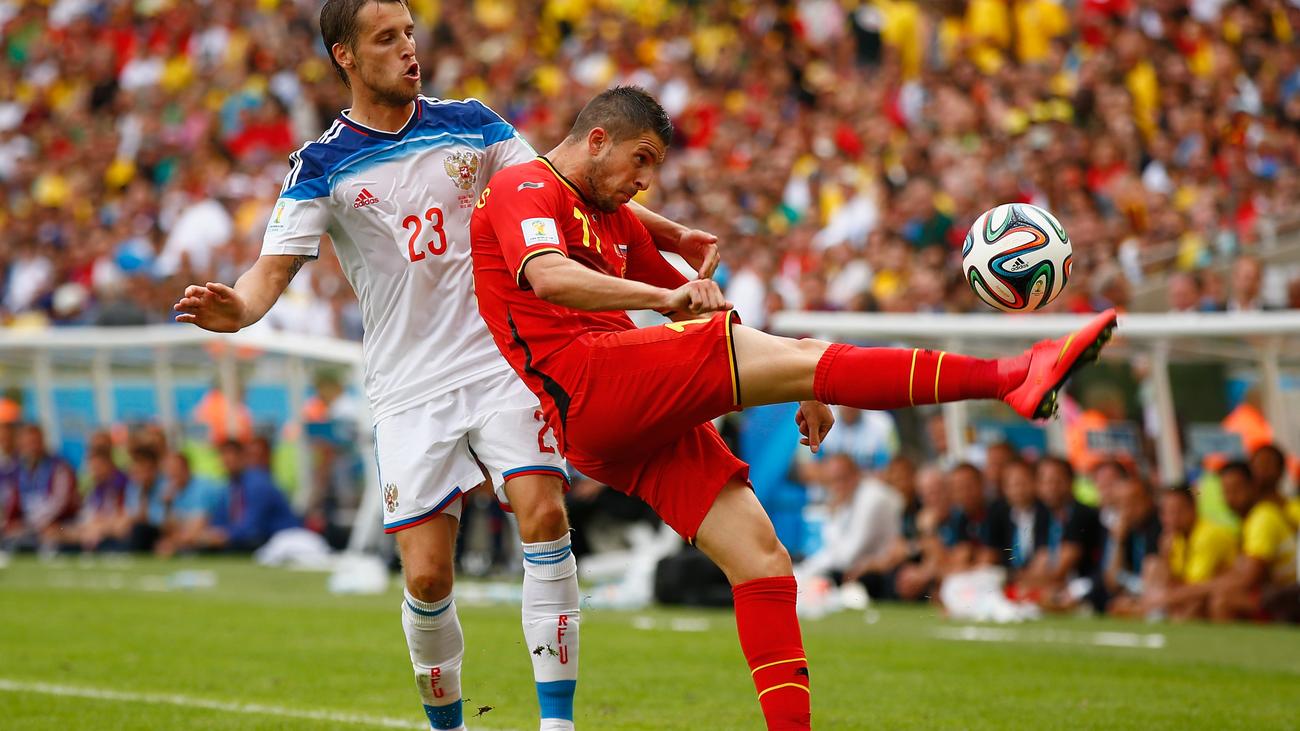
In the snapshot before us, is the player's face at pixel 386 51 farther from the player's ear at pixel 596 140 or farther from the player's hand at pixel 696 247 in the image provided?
the player's hand at pixel 696 247

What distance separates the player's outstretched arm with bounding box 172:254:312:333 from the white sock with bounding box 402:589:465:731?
1.19 m

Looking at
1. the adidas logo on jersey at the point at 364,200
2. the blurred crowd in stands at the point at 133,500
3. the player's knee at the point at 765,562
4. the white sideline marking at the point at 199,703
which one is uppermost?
the adidas logo on jersey at the point at 364,200

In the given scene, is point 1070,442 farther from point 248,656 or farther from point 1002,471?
point 248,656

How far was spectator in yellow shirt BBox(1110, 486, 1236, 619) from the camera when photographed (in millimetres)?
11766

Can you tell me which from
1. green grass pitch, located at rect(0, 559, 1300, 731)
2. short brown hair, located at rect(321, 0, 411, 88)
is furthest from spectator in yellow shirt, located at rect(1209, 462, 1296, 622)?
short brown hair, located at rect(321, 0, 411, 88)

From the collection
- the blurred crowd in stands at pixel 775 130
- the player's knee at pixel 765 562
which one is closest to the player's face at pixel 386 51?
the player's knee at pixel 765 562

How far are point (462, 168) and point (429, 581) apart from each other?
5.08 feet

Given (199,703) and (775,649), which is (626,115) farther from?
(199,703)

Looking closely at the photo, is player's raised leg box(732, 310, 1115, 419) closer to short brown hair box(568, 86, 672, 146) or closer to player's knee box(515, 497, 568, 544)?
short brown hair box(568, 86, 672, 146)

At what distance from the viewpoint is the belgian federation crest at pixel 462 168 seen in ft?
20.7

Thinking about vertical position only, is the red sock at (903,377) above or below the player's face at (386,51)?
below

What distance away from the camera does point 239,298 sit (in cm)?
560

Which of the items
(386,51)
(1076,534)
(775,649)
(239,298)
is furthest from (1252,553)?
(239,298)

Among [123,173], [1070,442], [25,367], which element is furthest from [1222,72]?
[123,173]
